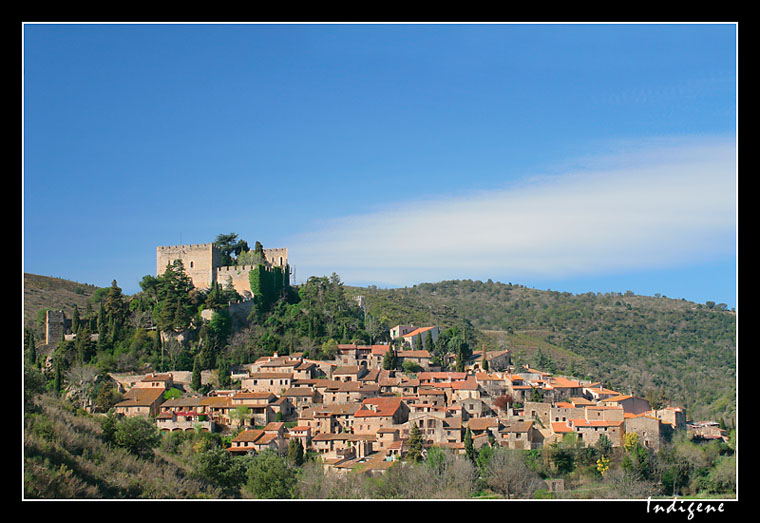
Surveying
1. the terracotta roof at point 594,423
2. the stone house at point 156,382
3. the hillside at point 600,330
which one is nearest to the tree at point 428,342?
the hillside at point 600,330

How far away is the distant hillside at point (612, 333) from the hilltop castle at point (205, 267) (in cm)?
1046

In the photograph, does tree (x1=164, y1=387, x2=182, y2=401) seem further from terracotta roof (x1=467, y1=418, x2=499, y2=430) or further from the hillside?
terracotta roof (x1=467, y1=418, x2=499, y2=430)

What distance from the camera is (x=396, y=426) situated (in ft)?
97.2

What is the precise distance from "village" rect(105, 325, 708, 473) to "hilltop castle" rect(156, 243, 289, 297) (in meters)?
6.38

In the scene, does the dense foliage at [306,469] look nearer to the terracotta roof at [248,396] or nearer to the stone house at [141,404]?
the terracotta roof at [248,396]

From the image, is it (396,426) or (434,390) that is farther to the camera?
(434,390)

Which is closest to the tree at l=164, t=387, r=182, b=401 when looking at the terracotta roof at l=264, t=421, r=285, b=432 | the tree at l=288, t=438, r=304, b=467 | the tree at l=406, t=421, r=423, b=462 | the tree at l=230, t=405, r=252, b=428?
the tree at l=230, t=405, r=252, b=428
